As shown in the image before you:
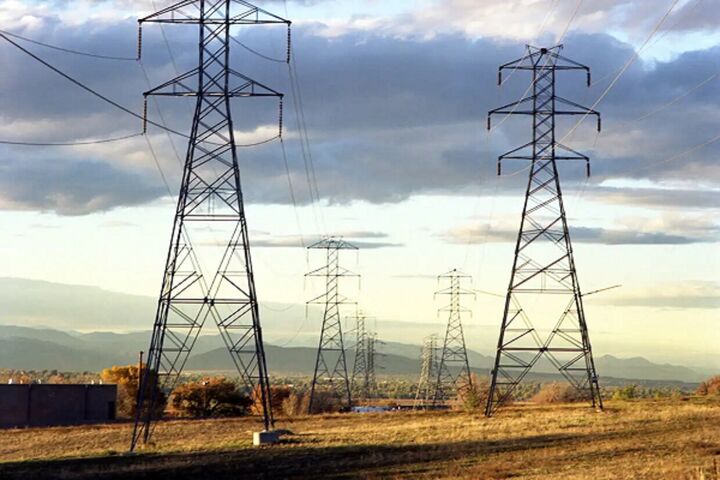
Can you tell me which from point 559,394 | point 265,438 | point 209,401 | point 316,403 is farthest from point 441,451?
point 559,394

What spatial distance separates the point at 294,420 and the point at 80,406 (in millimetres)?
49624

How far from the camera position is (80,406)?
12988 cm

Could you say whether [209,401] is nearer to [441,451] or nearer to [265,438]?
[265,438]

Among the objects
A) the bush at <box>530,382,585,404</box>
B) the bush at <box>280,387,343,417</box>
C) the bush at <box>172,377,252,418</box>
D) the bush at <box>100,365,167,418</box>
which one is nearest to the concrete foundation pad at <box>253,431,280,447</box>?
the bush at <box>172,377,252,418</box>

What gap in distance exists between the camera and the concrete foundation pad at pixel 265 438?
57028 mm

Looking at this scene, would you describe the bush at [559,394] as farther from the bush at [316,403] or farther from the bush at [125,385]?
the bush at [125,385]

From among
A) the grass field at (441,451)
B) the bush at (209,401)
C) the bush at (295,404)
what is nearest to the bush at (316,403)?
the bush at (295,404)

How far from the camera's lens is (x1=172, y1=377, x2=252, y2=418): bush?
12319 centimetres

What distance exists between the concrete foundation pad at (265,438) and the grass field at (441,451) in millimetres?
788

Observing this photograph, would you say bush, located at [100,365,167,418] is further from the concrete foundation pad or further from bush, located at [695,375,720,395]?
the concrete foundation pad

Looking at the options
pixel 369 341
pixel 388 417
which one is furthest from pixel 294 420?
pixel 369 341

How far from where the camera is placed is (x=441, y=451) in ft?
157

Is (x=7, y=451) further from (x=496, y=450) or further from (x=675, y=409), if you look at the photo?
(x=675, y=409)

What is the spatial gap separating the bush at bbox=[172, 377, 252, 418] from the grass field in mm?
46179
